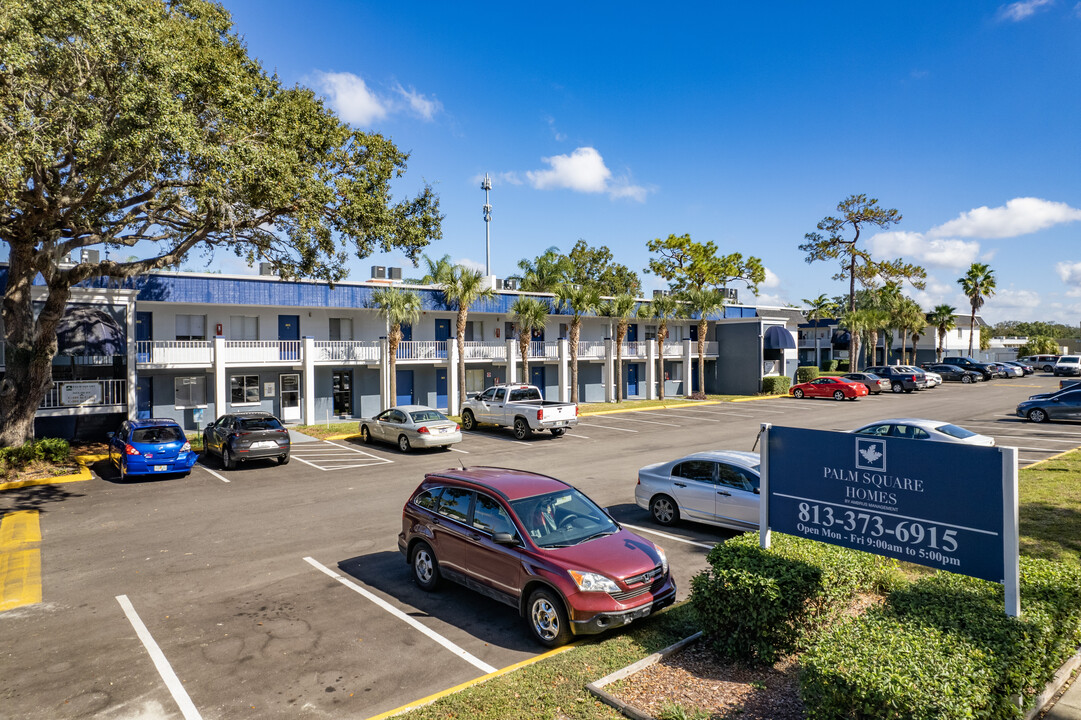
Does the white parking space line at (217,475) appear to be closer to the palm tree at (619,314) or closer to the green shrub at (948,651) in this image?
the green shrub at (948,651)

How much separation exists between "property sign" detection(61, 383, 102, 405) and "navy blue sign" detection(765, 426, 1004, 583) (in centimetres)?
2363

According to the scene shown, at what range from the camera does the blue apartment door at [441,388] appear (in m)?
33.7

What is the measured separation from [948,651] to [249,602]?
26.7 feet

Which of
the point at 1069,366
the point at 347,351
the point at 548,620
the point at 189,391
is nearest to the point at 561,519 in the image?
the point at 548,620

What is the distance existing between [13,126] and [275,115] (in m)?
5.64

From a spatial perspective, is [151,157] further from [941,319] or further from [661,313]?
[941,319]

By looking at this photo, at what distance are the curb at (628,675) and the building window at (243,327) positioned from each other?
26675 mm

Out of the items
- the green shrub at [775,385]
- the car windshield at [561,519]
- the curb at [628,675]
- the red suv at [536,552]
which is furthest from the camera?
the green shrub at [775,385]

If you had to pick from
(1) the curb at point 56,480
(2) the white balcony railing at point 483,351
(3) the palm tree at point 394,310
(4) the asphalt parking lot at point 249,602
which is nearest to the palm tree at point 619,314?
(2) the white balcony railing at point 483,351

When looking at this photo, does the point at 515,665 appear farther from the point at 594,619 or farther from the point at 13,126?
the point at 13,126

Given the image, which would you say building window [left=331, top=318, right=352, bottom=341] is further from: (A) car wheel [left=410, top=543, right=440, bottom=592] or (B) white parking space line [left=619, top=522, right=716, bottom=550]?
(A) car wheel [left=410, top=543, right=440, bottom=592]

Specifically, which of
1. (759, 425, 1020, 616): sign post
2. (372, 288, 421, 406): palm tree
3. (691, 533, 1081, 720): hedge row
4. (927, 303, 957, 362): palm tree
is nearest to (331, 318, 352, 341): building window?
(372, 288, 421, 406): palm tree

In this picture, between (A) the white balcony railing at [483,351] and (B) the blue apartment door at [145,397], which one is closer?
(B) the blue apartment door at [145,397]

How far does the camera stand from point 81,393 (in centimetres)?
2159
